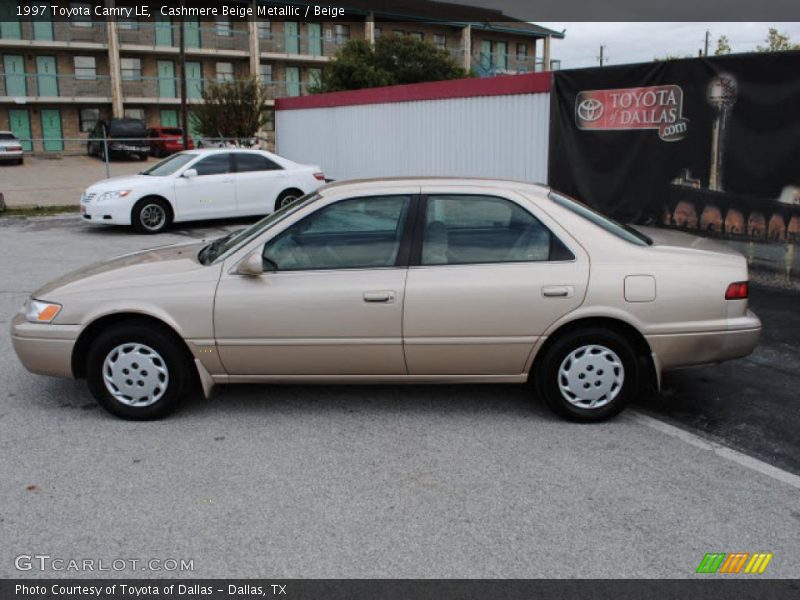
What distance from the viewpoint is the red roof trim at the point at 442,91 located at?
12370 mm

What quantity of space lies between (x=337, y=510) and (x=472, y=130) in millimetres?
11484

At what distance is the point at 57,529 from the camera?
3.47 metres

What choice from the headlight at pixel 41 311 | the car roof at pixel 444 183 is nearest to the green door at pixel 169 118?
the headlight at pixel 41 311

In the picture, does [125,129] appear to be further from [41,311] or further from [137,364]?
[137,364]

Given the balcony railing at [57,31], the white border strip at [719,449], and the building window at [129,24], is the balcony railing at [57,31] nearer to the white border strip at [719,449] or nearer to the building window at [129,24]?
the building window at [129,24]

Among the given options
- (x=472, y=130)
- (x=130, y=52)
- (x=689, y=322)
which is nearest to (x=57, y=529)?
(x=689, y=322)

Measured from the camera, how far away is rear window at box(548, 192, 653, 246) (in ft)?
16.1

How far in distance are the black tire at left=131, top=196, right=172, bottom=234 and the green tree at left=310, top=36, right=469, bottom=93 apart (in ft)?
76.4

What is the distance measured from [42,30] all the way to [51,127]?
5.20 m

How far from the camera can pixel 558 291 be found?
15.1ft

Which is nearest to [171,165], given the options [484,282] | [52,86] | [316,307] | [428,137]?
[428,137]

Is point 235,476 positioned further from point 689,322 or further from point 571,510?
point 689,322

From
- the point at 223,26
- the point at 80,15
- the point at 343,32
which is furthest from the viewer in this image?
the point at 343,32
